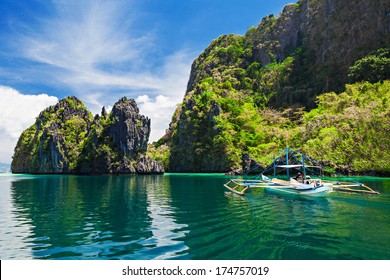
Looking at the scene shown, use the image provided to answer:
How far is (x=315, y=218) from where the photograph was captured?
18.7 meters

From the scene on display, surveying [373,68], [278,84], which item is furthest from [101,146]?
[373,68]

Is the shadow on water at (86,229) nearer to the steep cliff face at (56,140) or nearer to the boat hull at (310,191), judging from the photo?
the boat hull at (310,191)

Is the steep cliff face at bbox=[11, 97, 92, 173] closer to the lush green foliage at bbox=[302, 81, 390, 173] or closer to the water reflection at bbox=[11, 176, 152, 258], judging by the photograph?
the lush green foliage at bbox=[302, 81, 390, 173]

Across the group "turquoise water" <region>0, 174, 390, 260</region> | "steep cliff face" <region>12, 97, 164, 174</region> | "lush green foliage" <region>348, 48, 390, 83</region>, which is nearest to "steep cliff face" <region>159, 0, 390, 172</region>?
"lush green foliage" <region>348, 48, 390, 83</region>

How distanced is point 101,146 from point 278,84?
80891 millimetres

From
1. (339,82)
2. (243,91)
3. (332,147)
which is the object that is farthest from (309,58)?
(332,147)

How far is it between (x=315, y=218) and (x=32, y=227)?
58.0ft

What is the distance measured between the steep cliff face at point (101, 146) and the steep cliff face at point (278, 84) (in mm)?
16631

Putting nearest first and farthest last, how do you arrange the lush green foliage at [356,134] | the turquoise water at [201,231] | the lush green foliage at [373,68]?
the turquoise water at [201,231] < the lush green foliage at [356,134] < the lush green foliage at [373,68]

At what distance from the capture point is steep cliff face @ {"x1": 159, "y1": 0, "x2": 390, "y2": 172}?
10025cm

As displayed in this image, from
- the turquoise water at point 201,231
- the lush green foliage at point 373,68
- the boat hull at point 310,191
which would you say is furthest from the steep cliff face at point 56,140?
the lush green foliage at point 373,68

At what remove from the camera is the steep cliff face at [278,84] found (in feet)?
329

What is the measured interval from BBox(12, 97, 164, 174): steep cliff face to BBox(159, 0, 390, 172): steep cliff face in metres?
16.6

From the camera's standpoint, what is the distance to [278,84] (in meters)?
130
